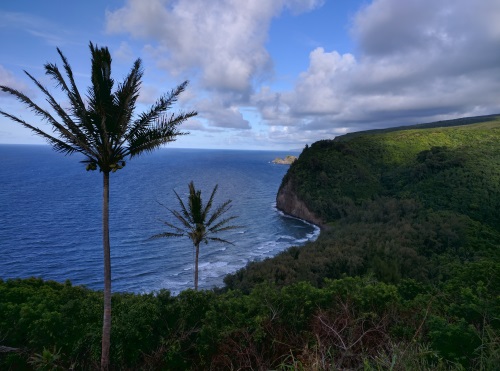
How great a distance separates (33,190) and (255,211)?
201ft

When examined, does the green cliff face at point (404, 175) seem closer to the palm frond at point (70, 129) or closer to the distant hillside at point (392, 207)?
the distant hillside at point (392, 207)

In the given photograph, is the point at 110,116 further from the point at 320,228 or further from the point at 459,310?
the point at 320,228

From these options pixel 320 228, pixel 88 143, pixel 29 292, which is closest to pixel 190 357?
pixel 88 143

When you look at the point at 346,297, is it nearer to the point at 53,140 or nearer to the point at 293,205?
the point at 53,140

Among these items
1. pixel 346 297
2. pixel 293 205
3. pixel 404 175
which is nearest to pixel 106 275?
pixel 346 297

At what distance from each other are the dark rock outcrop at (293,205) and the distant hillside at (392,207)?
235 millimetres

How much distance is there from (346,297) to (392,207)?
50759 millimetres

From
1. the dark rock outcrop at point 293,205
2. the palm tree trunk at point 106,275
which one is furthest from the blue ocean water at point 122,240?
the palm tree trunk at point 106,275

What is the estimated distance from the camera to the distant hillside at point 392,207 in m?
35.8

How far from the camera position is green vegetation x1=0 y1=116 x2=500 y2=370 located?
8.45m

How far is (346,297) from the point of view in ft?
47.4

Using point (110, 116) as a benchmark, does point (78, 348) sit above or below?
below

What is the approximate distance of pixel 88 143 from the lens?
9219 mm

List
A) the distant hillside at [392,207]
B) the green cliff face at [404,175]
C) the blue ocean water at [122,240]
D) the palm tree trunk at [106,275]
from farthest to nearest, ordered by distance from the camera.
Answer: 1. the green cliff face at [404,175]
2. the blue ocean water at [122,240]
3. the distant hillside at [392,207]
4. the palm tree trunk at [106,275]
